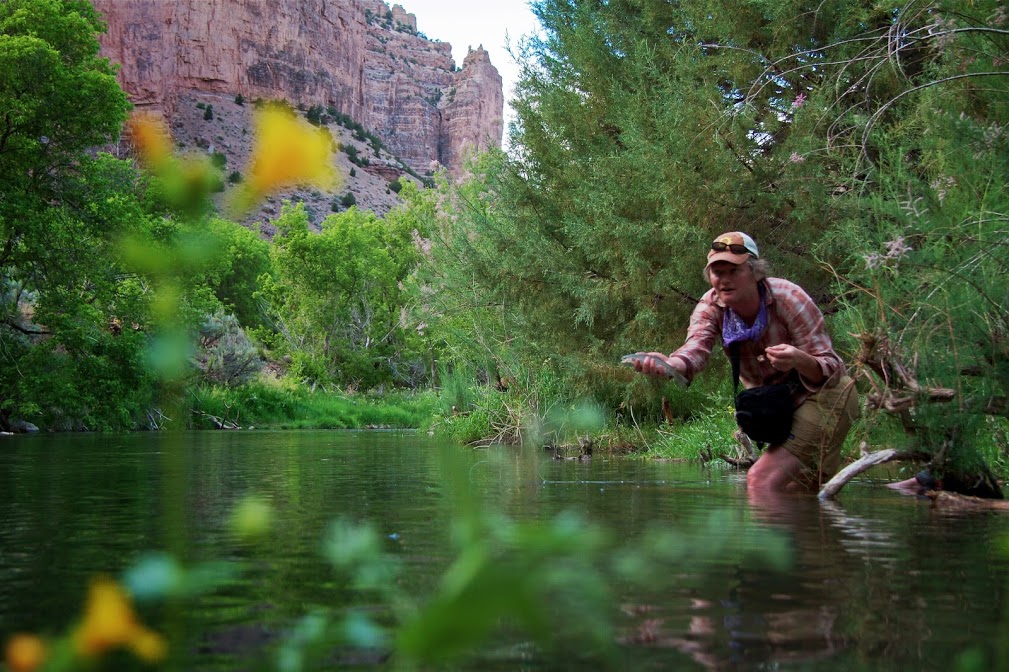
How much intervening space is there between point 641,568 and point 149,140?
2.71 ft

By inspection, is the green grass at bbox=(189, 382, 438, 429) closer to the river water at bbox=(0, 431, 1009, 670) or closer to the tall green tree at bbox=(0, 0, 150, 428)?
the tall green tree at bbox=(0, 0, 150, 428)

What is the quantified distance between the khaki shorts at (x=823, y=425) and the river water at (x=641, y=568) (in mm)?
352

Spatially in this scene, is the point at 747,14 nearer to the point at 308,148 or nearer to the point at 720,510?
the point at 720,510

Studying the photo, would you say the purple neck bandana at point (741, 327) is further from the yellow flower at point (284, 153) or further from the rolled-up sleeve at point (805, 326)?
the yellow flower at point (284, 153)

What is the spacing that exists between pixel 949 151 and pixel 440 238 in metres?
12.1

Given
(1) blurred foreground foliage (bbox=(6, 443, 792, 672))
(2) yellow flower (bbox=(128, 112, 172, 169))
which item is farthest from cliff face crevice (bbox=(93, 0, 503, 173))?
(2) yellow flower (bbox=(128, 112, 172, 169))

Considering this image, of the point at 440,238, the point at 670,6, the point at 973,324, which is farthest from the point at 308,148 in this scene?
the point at 440,238

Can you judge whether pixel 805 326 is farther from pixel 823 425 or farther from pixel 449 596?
pixel 449 596

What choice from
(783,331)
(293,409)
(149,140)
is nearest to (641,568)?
(149,140)

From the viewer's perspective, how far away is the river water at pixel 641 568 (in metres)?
1.86

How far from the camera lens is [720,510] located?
474cm

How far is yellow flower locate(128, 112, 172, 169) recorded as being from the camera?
122 centimetres

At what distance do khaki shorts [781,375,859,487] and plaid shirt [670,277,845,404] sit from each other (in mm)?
85

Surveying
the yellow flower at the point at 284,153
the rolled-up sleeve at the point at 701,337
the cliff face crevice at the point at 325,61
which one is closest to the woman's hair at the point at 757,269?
the rolled-up sleeve at the point at 701,337
